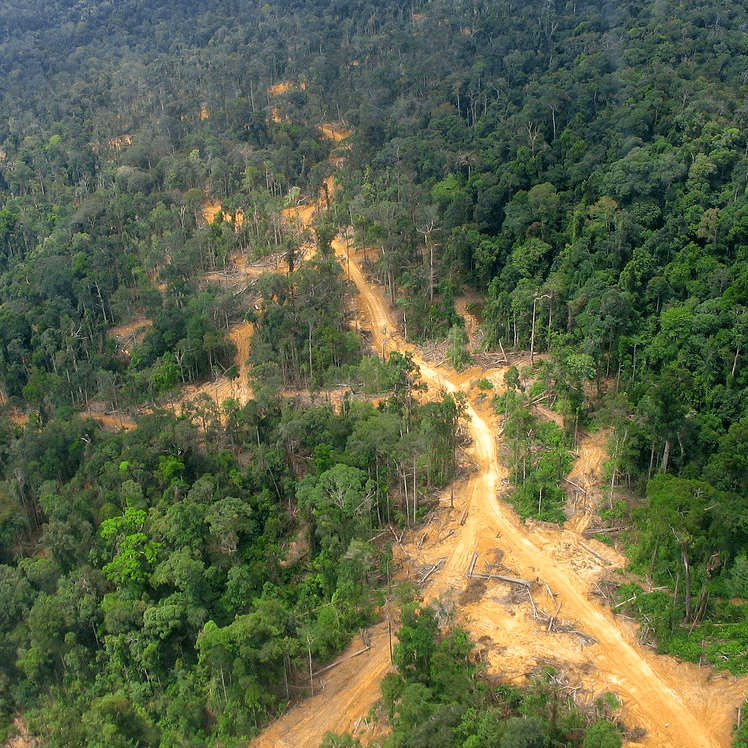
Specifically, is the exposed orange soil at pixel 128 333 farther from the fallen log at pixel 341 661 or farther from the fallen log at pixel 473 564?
the fallen log at pixel 341 661

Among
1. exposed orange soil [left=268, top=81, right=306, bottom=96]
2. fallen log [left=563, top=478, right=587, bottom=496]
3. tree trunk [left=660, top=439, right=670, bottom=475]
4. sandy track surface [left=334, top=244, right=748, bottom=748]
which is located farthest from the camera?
exposed orange soil [left=268, top=81, right=306, bottom=96]

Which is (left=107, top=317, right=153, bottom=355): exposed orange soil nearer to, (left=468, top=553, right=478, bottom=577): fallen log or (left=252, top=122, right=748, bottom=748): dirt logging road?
(left=252, top=122, right=748, bottom=748): dirt logging road

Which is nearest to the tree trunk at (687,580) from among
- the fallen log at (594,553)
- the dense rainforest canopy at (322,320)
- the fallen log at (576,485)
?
Answer: the dense rainforest canopy at (322,320)

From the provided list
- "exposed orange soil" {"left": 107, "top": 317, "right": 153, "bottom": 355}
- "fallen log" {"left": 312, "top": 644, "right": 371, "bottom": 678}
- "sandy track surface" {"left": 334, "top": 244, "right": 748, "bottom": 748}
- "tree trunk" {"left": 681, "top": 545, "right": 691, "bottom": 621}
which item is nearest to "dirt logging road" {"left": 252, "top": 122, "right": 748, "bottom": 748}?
"sandy track surface" {"left": 334, "top": 244, "right": 748, "bottom": 748}

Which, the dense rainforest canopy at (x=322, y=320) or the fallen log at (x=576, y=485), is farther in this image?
the fallen log at (x=576, y=485)

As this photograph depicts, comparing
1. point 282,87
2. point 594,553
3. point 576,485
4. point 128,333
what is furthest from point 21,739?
point 282,87
